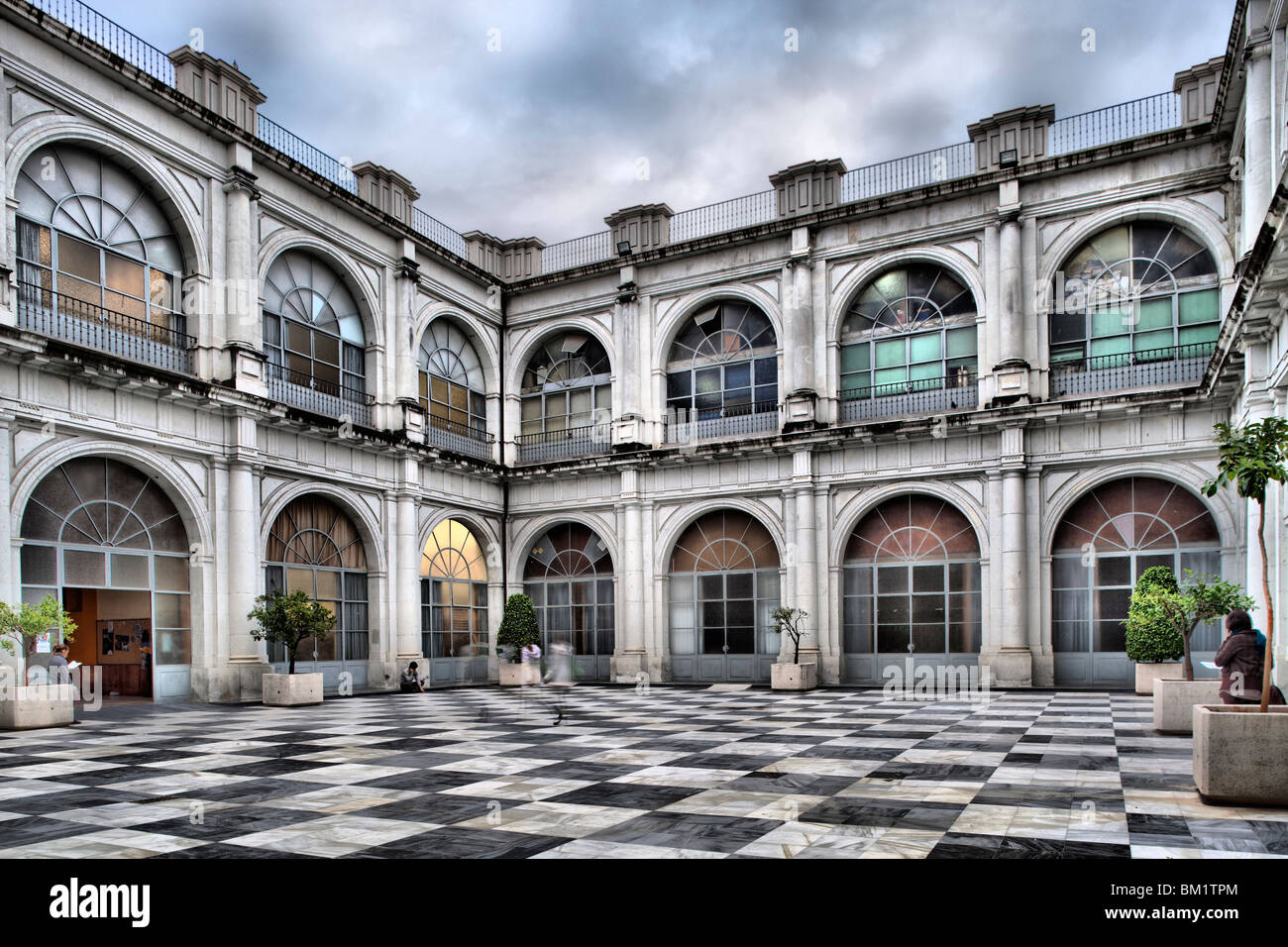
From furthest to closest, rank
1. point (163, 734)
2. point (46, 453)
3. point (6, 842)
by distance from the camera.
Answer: point (46, 453) → point (163, 734) → point (6, 842)

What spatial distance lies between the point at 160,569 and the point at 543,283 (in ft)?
49.3

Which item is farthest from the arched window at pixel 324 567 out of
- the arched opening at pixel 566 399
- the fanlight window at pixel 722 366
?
the fanlight window at pixel 722 366

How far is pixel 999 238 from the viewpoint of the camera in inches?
949

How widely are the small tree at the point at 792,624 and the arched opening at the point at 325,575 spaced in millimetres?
10741

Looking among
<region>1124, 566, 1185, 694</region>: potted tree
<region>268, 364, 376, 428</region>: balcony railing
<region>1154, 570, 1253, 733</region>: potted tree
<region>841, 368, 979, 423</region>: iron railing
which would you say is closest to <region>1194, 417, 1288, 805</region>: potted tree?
<region>1154, 570, 1253, 733</region>: potted tree

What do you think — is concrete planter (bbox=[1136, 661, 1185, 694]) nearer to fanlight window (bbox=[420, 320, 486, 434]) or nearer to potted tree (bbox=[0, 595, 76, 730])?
fanlight window (bbox=[420, 320, 486, 434])

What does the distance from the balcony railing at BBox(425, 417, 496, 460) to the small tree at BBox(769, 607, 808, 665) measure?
34.3 feet

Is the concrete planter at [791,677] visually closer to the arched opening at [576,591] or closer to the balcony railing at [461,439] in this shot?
the arched opening at [576,591]

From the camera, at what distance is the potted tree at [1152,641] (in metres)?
17.7

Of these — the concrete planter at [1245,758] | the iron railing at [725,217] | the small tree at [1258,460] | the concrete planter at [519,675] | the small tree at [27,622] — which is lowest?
the concrete planter at [519,675]

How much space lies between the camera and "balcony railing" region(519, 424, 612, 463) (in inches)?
1164

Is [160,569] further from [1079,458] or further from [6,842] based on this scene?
[1079,458]
